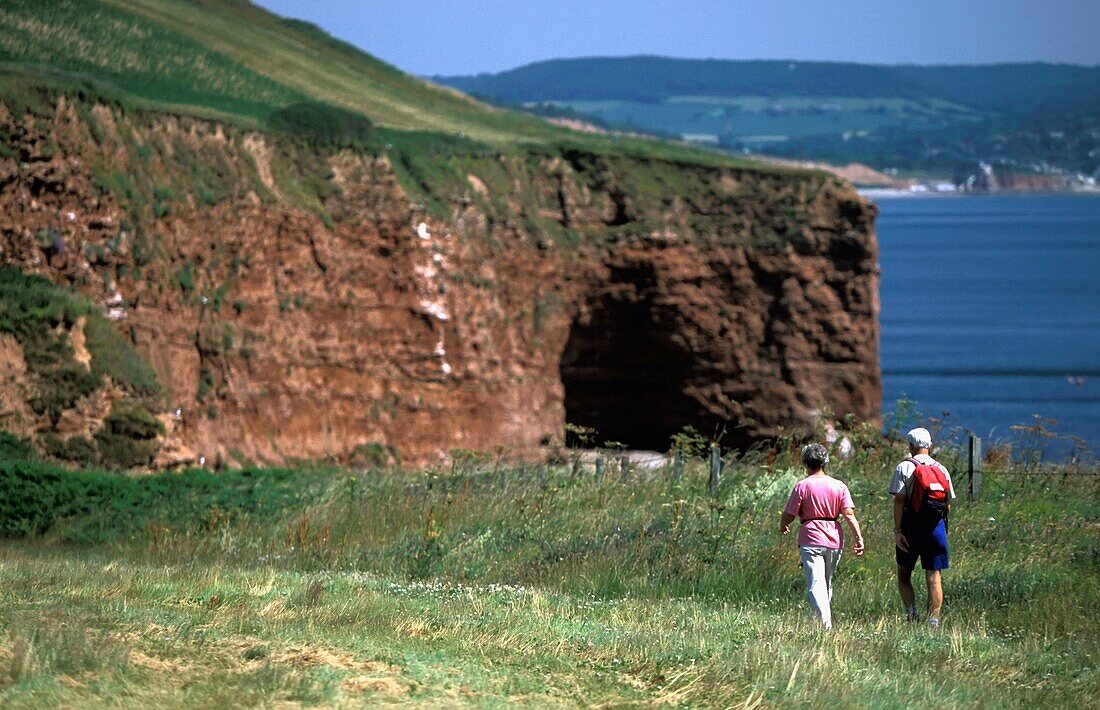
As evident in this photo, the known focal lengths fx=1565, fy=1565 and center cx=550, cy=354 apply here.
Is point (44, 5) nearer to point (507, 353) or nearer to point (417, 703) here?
point (507, 353)

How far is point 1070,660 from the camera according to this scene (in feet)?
34.3

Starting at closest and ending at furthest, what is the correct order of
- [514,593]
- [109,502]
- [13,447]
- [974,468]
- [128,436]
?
[514,593]
[974,468]
[109,502]
[13,447]
[128,436]

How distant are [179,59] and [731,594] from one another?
103 ft

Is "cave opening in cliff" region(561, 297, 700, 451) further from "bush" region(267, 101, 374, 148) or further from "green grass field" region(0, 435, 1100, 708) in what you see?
"green grass field" region(0, 435, 1100, 708)

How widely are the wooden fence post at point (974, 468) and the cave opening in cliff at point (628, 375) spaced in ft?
88.0

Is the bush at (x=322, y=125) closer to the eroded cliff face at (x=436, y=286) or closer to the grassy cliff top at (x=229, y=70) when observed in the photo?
the grassy cliff top at (x=229, y=70)

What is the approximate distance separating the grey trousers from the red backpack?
2.67 feet

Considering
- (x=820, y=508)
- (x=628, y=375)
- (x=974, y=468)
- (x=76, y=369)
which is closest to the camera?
(x=820, y=508)

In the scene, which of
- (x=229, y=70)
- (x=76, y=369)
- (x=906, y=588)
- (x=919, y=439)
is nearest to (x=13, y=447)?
(x=76, y=369)

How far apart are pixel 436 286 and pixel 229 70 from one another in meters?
9.95

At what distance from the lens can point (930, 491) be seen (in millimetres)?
11555

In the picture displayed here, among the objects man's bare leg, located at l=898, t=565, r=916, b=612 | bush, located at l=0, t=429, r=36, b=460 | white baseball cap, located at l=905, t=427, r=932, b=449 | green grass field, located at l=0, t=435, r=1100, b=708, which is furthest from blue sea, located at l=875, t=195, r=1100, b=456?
bush, located at l=0, t=429, r=36, b=460

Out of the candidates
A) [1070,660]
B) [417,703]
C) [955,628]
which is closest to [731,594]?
[955,628]

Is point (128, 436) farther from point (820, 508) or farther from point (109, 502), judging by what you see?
point (820, 508)
